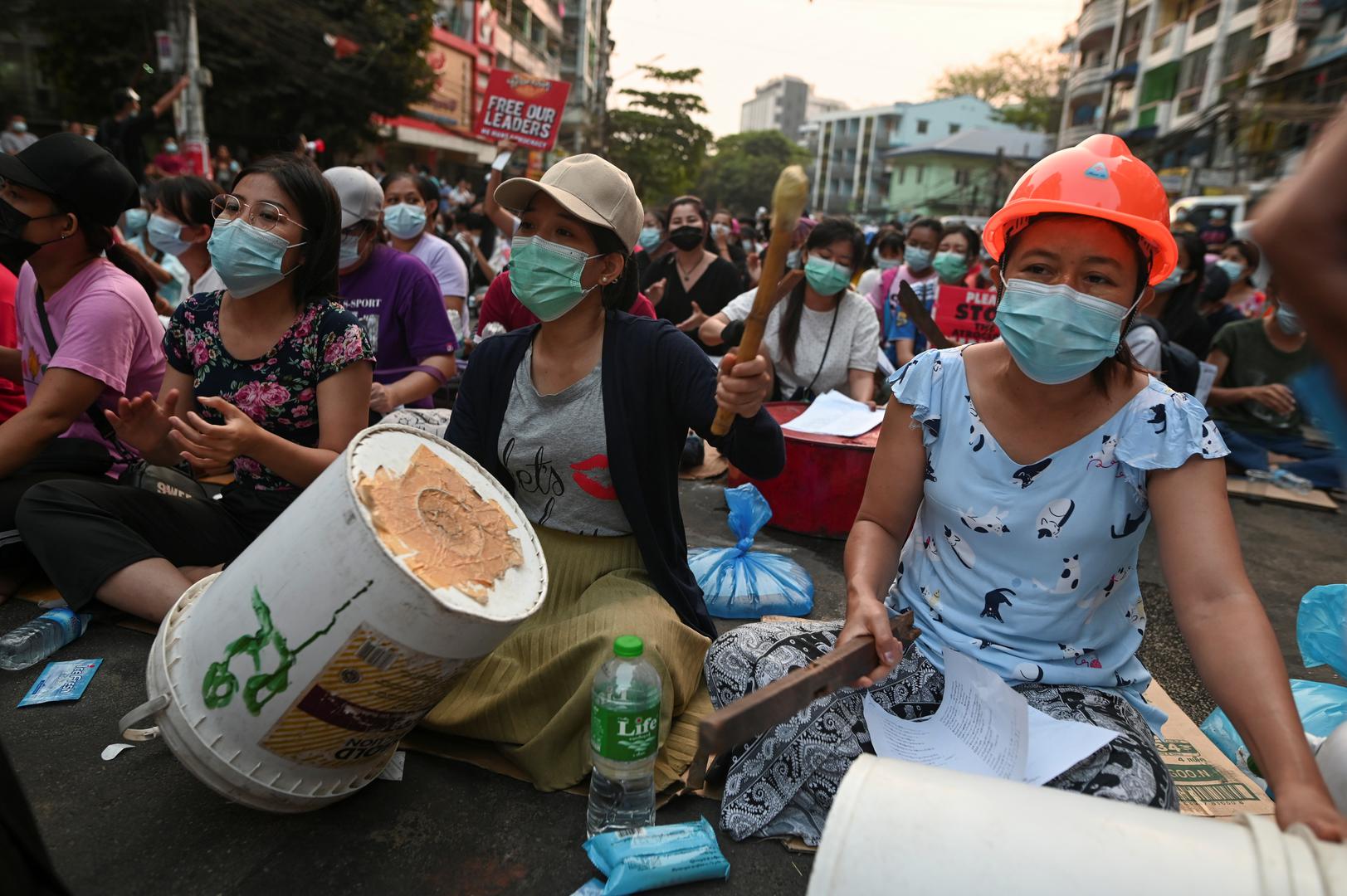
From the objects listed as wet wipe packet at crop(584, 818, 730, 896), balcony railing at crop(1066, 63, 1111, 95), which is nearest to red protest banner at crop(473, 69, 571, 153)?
wet wipe packet at crop(584, 818, 730, 896)

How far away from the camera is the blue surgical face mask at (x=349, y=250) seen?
148 inches

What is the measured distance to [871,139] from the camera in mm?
83188

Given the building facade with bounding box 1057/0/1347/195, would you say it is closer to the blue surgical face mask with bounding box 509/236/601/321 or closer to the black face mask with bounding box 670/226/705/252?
the black face mask with bounding box 670/226/705/252

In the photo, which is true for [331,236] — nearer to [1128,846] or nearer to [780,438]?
[780,438]

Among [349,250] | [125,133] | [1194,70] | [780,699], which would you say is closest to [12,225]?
[349,250]

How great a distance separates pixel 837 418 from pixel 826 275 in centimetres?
79

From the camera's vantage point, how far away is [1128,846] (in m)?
0.95

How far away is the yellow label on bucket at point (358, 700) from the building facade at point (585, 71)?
62.8 feet

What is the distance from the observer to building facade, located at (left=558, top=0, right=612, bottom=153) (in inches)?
882

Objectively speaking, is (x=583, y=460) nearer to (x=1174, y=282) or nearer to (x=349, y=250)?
(x=349, y=250)

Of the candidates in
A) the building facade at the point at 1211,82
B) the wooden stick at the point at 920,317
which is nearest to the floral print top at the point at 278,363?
the wooden stick at the point at 920,317

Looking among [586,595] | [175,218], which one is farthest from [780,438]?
[175,218]

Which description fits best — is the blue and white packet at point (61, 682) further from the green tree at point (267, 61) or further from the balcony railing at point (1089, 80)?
the balcony railing at point (1089, 80)

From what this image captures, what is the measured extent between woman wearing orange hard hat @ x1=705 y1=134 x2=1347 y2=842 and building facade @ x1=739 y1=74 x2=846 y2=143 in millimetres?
129291
